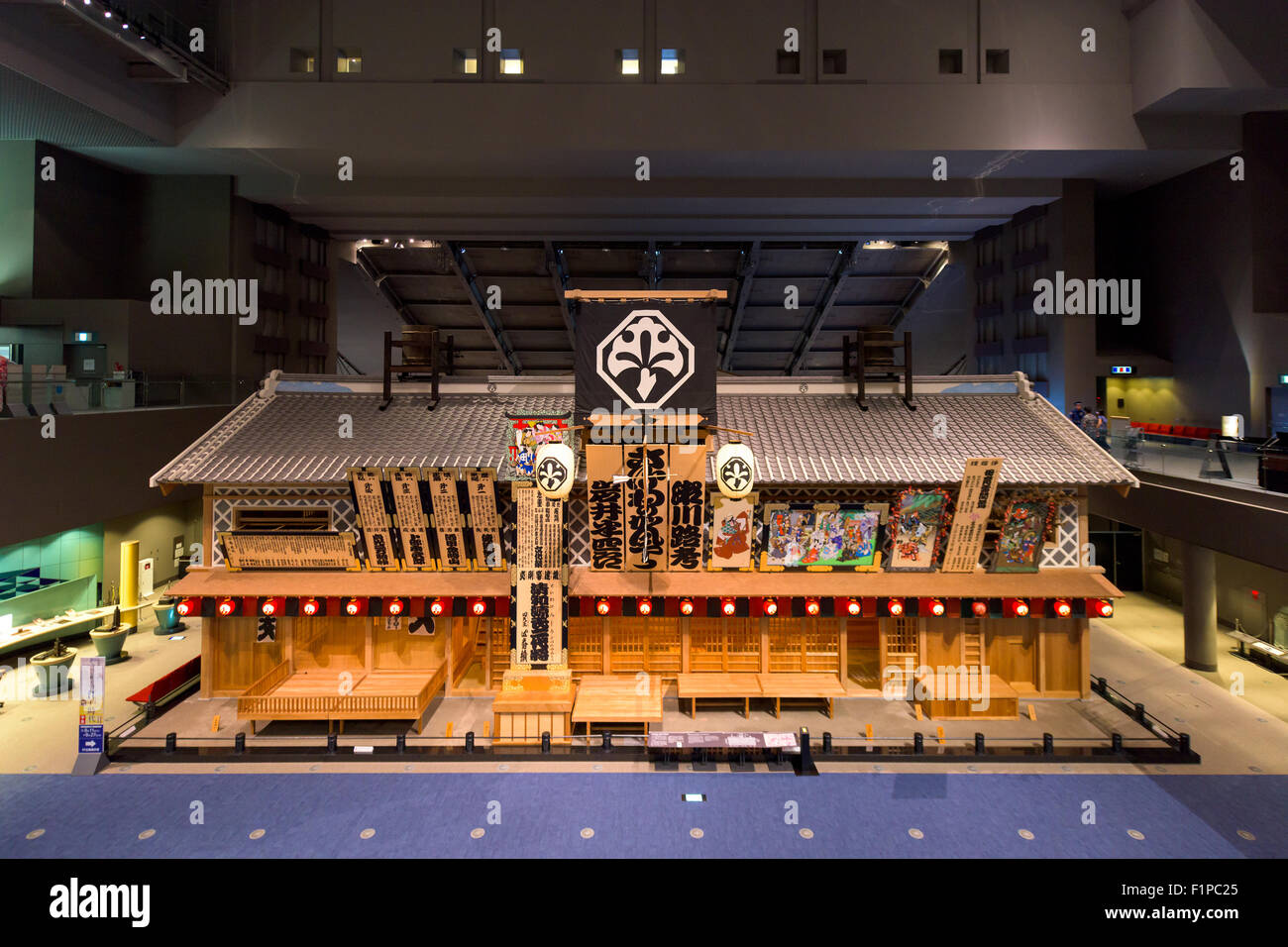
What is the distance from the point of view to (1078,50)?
20031mm

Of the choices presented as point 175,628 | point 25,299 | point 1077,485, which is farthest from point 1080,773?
point 25,299

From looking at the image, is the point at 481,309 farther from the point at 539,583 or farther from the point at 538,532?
the point at 539,583

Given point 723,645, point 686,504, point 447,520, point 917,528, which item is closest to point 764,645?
point 723,645

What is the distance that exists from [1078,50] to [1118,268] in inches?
404

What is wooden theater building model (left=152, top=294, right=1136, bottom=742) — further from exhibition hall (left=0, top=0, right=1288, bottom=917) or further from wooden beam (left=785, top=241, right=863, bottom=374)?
wooden beam (left=785, top=241, right=863, bottom=374)

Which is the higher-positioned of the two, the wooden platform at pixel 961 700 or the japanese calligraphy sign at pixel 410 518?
the japanese calligraphy sign at pixel 410 518

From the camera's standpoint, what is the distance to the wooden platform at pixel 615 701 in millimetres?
11781

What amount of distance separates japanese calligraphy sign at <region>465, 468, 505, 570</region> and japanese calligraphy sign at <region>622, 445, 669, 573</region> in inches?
105

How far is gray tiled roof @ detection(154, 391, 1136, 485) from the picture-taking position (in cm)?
1286

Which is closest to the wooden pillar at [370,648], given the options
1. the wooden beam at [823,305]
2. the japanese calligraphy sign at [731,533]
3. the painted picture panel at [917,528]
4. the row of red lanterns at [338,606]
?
the row of red lanterns at [338,606]

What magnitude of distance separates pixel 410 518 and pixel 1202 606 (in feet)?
61.8

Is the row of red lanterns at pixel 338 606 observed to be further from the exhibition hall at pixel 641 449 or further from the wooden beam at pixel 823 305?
the wooden beam at pixel 823 305

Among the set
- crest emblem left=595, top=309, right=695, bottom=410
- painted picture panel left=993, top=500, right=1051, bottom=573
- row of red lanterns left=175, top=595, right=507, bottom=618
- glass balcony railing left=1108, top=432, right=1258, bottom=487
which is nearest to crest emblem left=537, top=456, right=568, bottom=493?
crest emblem left=595, top=309, right=695, bottom=410

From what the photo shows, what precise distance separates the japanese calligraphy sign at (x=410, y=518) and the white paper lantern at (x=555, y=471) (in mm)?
2984
